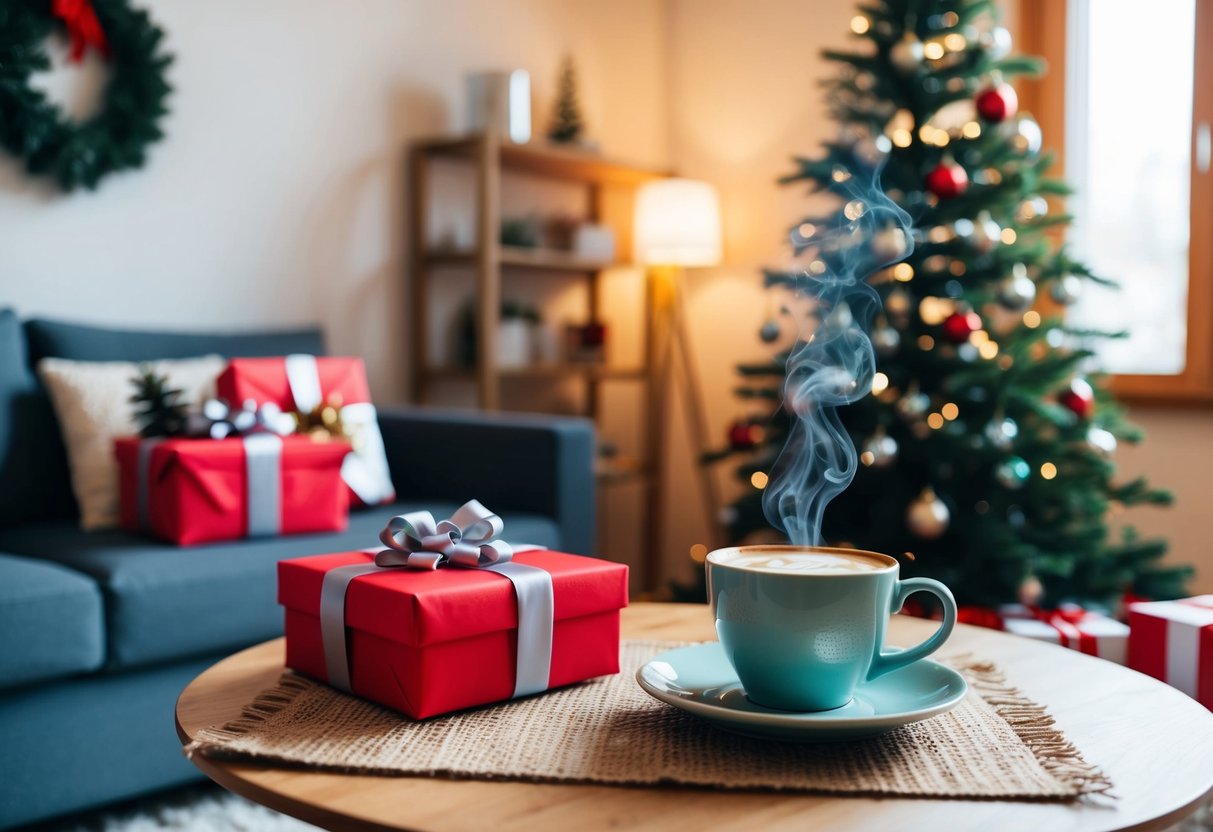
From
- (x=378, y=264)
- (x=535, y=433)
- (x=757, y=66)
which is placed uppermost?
(x=757, y=66)

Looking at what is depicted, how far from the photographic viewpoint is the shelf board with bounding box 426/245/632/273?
3.06 m

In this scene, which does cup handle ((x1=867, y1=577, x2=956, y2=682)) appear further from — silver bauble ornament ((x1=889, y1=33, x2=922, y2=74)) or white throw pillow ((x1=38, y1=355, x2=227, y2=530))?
silver bauble ornament ((x1=889, y1=33, x2=922, y2=74))

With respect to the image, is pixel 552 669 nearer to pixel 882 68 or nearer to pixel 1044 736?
pixel 1044 736

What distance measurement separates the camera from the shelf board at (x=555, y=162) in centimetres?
302

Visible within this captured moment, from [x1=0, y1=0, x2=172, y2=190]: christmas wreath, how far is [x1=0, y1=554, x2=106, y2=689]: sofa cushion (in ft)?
3.65

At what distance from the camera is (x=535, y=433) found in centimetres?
226

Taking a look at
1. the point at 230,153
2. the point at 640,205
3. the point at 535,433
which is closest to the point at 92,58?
the point at 230,153

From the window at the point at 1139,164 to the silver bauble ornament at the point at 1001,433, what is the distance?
2.38ft

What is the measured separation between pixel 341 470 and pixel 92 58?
4.00 feet

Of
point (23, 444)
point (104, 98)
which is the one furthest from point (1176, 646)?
point (104, 98)

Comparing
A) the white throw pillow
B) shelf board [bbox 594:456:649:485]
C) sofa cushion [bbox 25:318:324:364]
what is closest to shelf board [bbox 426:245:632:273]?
sofa cushion [bbox 25:318:324:364]

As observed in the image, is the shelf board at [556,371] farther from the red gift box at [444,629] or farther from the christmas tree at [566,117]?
the red gift box at [444,629]

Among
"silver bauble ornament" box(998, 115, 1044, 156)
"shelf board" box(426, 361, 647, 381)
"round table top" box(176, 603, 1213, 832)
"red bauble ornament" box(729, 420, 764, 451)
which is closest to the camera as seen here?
"round table top" box(176, 603, 1213, 832)

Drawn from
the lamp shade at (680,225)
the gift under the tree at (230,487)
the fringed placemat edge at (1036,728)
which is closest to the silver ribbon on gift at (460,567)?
the fringed placemat edge at (1036,728)
